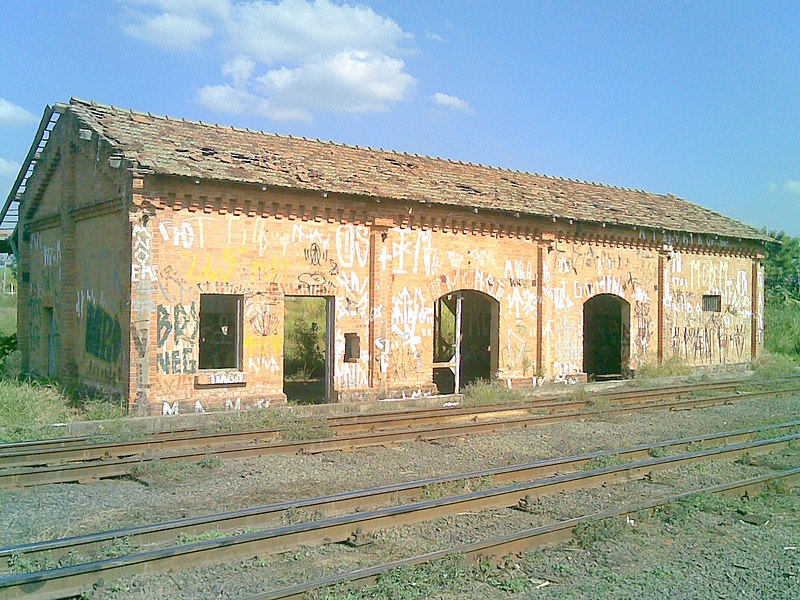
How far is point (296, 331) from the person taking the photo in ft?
80.6

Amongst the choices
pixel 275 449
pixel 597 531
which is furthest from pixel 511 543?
pixel 275 449

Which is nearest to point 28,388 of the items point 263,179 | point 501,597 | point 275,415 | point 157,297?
point 157,297

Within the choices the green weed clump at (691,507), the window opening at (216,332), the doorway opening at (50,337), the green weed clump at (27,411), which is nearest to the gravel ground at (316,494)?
the green weed clump at (691,507)

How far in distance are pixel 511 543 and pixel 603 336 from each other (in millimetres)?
19138

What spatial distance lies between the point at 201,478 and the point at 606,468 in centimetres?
527

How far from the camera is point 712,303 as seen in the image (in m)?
Result: 24.8

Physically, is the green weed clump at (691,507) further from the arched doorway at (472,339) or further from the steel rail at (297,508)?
the arched doorway at (472,339)

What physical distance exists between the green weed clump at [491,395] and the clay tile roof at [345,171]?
4451 millimetres

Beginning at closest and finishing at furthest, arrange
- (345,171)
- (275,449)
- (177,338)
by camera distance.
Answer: (275,449) → (177,338) → (345,171)

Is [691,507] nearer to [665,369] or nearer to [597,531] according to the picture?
[597,531]

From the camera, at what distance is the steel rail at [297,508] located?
6.17m

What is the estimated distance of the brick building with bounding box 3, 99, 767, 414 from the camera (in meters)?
14.2

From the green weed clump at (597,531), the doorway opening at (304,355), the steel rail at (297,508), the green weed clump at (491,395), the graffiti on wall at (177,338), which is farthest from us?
the doorway opening at (304,355)

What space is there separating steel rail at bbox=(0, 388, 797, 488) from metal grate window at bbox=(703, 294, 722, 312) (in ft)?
33.1
